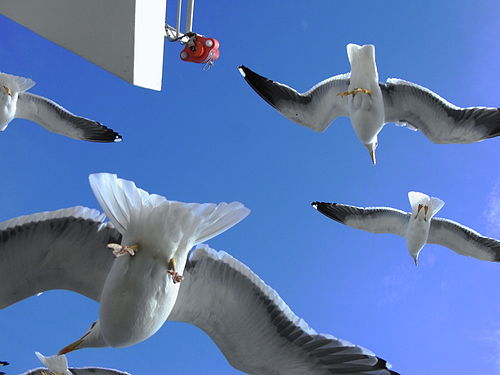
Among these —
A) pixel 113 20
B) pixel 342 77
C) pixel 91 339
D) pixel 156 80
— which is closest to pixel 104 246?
pixel 91 339

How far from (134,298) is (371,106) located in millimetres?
3024

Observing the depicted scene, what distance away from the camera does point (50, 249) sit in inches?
94.6

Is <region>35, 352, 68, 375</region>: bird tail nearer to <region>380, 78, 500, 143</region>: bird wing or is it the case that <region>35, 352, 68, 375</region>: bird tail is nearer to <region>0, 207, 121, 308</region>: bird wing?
<region>0, 207, 121, 308</region>: bird wing

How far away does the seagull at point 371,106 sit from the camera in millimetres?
4379

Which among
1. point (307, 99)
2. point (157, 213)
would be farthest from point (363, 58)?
point (157, 213)

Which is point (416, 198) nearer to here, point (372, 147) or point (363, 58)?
point (372, 147)

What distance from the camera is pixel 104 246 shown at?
7.94ft

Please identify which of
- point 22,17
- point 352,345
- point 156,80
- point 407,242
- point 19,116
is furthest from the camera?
point 407,242

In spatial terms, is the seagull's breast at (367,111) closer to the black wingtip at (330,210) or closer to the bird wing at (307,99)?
the bird wing at (307,99)

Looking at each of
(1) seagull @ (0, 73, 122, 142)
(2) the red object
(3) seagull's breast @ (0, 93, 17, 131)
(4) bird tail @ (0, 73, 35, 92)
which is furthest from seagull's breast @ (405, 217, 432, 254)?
(3) seagull's breast @ (0, 93, 17, 131)

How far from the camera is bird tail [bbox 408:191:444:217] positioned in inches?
211

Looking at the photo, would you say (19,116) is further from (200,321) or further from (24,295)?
(200,321)

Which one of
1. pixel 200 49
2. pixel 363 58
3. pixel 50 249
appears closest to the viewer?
pixel 50 249

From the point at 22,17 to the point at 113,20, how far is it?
67 centimetres
